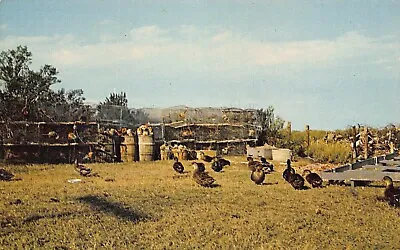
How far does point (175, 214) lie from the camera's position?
4.24 metres

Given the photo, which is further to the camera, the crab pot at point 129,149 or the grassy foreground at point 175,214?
the crab pot at point 129,149

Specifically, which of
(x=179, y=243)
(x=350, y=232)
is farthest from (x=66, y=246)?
(x=350, y=232)

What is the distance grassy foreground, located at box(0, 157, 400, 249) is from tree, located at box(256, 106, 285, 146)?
74cm

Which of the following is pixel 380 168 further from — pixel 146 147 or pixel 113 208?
pixel 113 208

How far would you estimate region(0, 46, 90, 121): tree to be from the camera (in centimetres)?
433

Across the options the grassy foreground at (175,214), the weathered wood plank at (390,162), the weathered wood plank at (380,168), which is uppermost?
the weathered wood plank at (390,162)

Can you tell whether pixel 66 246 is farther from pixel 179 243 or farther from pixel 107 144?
pixel 107 144

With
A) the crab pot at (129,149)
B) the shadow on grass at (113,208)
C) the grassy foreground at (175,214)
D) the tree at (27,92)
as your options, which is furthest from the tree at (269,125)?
the tree at (27,92)

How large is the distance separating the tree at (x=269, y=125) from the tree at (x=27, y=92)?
186cm

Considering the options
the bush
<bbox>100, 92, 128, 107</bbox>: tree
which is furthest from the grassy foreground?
the bush

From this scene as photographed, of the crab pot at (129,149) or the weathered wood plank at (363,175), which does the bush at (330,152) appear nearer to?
the weathered wood plank at (363,175)

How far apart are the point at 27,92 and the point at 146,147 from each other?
1.57 metres

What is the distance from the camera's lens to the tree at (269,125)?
5.51 metres

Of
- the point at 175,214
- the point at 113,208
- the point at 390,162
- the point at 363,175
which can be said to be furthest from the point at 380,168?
the point at 113,208
